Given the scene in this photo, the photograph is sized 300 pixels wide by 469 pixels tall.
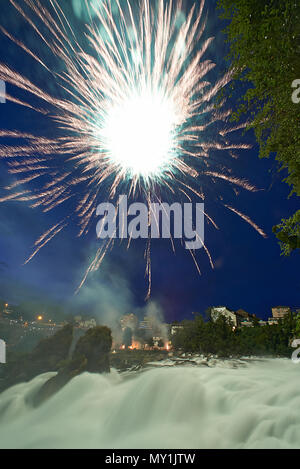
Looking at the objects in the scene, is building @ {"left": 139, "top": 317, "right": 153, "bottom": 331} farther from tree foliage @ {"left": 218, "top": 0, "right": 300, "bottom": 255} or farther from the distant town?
tree foliage @ {"left": 218, "top": 0, "right": 300, "bottom": 255}

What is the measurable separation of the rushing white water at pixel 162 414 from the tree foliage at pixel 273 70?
772cm

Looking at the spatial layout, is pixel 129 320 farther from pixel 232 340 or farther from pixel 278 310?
pixel 278 310

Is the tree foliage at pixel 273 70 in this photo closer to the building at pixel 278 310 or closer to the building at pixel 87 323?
the building at pixel 278 310

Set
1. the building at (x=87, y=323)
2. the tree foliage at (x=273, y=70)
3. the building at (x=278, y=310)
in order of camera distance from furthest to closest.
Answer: the building at (x=87, y=323)
the building at (x=278, y=310)
the tree foliage at (x=273, y=70)

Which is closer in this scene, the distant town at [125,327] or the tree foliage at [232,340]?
the tree foliage at [232,340]

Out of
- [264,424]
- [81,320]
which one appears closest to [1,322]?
[81,320]

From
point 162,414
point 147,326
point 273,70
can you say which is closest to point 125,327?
point 147,326

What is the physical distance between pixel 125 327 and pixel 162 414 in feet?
178

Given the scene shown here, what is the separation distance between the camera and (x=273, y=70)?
631 cm

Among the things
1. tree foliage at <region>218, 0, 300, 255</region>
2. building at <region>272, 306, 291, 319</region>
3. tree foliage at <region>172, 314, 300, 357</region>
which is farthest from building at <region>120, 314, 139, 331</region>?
tree foliage at <region>218, 0, 300, 255</region>

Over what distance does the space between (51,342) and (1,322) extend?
62.8m

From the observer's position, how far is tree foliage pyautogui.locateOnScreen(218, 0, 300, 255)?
5.86m

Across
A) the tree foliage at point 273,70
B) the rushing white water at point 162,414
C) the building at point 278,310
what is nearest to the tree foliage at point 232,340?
the rushing white water at point 162,414

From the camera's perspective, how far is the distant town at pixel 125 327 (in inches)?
1827
